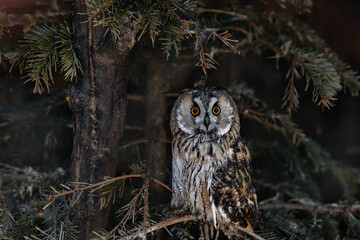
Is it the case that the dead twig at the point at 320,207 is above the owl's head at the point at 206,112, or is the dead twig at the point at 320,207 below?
below

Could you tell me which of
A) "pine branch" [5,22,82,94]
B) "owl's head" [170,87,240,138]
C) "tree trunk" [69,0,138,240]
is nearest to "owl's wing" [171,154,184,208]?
"owl's head" [170,87,240,138]

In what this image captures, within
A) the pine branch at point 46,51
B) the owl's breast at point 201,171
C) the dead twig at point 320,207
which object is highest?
the pine branch at point 46,51

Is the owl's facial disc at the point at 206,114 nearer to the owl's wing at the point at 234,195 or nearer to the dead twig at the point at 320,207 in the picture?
the owl's wing at the point at 234,195

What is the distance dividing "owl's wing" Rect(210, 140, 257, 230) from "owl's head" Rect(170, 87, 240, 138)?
0.39 ft

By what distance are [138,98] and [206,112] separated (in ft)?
1.36

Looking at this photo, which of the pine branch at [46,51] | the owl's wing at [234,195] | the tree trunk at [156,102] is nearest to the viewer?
the pine branch at [46,51]

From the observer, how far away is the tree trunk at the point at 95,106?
0.91 metres

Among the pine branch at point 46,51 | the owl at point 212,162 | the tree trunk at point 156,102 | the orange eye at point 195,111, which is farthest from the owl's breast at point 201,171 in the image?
the pine branch at point 46,51

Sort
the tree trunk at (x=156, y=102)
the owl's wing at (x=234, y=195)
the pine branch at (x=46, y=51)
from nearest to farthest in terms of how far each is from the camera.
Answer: the pine branch at (x=46, y=51)
the owl's wing at (x=234, y=195)
the tree trunk at (x=156, y=102)

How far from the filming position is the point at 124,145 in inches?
52.6

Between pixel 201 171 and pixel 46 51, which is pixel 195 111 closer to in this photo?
pixel 201 171

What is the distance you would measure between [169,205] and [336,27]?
1.47 metres

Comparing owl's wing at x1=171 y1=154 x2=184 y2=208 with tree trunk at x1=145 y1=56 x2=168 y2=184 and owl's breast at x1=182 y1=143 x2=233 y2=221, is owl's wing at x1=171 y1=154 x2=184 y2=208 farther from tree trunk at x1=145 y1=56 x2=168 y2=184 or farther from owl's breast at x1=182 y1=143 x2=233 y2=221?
tree trunk at x1=145 y1=56 x2=168 y2=184

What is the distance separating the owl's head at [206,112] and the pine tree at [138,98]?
0.33ft
